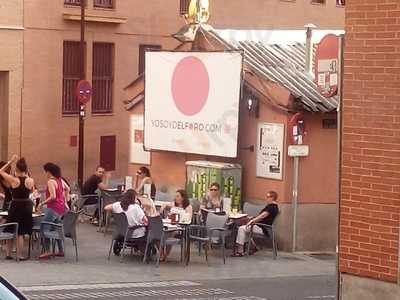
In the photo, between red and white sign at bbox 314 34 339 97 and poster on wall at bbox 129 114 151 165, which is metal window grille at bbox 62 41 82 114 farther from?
red and white sign at bbox 314 34 339 97

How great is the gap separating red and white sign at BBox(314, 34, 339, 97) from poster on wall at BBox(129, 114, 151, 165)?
13.5 m

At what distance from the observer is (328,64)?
10.5 metres

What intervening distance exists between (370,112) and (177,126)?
12673mm

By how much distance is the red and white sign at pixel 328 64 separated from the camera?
10352mm

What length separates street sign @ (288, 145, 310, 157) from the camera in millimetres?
20516

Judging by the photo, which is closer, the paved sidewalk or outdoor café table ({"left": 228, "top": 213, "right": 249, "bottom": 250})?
the paved sidewalk

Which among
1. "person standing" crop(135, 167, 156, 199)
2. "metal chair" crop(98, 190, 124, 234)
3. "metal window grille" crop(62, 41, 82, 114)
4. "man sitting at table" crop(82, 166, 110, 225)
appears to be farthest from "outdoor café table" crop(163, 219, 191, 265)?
"metal window grille" crop(62, 41, 82, 114)

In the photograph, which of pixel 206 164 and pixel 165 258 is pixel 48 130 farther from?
pixel 165 258

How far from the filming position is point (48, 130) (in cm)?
3058

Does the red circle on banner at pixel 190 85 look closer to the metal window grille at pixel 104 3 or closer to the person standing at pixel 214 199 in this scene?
the person standing at pixel 214 199

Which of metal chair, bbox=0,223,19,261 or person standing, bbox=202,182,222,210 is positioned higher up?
person standing, bbox=202,182,222,210

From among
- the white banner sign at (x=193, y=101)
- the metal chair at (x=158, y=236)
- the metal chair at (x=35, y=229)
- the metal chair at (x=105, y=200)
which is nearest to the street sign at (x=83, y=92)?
the white banner sign at (x=193, y=101)

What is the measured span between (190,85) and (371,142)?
12.3 m

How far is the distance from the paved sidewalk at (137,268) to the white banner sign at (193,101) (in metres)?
2.69
